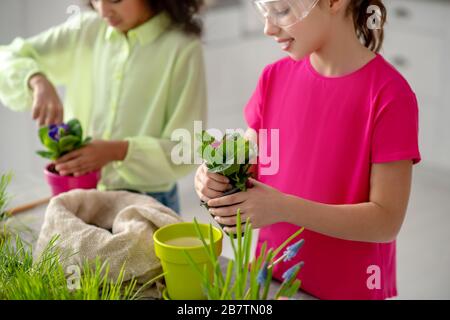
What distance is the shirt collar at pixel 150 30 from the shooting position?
1.59 meters

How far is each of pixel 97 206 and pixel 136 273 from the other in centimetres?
22

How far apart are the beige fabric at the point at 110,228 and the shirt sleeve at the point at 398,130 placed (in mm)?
355

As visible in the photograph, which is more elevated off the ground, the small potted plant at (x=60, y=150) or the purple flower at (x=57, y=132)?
the purple flower at (x=57, y=132)

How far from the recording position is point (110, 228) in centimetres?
113

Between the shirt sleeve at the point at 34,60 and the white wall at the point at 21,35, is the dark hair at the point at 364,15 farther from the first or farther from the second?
the white wall at the point at 21,35

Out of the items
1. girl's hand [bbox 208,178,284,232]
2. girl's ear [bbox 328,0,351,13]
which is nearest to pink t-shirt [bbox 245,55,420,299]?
girl's ear [bbox 328,0,351,13]

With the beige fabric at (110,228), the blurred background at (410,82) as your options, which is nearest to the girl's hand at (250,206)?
the beige fabric at (110,228)

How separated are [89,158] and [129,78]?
36cm

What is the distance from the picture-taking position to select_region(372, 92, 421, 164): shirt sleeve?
1.02 metres

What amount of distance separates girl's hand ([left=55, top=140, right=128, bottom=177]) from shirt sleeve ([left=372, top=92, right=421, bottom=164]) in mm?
589

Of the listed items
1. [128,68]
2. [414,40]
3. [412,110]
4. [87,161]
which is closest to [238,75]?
[414,40]

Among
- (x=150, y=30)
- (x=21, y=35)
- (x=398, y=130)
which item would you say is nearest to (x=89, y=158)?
(x=150, y=30)

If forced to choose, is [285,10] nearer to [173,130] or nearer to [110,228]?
[110,228]
